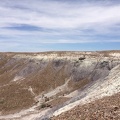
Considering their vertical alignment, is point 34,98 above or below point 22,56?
below

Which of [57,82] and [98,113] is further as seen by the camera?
[57,82]

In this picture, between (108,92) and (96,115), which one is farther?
(108,92)

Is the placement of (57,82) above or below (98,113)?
below

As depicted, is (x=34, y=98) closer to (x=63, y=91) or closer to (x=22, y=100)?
(x=22, y=100)

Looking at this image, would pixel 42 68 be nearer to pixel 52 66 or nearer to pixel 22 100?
pixel 52 66

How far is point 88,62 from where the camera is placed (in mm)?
81500

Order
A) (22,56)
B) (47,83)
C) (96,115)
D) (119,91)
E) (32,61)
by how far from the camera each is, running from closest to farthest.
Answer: (96,115)
(119,91)
(47,83)
(32,61)
(22,56)

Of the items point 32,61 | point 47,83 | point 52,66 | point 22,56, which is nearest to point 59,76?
point 47,83

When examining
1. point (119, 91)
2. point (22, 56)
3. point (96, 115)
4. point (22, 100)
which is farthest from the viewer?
point (22, 56)

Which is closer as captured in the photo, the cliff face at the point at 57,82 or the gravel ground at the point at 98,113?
the gravel ground at the point at 98,113

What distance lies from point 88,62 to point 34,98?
68.2ft

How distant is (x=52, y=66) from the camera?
92375 mm

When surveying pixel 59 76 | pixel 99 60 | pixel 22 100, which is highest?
pixel 99 60

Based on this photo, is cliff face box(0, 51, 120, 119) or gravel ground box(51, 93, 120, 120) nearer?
gravel ground box(51, 93, 120, 120)
